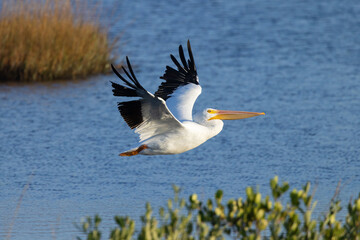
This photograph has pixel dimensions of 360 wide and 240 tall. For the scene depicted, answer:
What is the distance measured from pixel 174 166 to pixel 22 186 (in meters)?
1.67

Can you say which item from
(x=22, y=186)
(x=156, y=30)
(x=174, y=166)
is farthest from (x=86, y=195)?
(x=156, y=30)

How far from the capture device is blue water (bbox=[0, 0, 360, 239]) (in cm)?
686

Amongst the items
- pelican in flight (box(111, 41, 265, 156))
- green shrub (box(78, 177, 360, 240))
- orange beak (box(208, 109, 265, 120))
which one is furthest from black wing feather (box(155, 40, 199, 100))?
green shrub (box(78, 177, 360, 240))

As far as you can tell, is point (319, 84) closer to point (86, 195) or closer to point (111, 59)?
point (111, 59)

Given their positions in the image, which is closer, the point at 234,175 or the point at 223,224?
the point at 223,224

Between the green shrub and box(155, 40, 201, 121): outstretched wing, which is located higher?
box(155, 40, 201, 121): outstretched wing

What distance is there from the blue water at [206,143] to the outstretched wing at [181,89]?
78cm

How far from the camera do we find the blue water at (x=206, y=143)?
6855mm

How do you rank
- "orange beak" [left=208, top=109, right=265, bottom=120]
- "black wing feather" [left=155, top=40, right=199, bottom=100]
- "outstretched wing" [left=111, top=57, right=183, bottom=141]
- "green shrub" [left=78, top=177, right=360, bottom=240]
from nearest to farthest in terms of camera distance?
"green shrub" [left=78, top=177, right=360, bottom=240] < "outstretched wing" [left=111, top=57, right=183, bottom=141] < "orange beak" [left=208, top=109, right=265, bottom=120] < "black wing feather" [left=155, top=40, right=199, bottom=100]

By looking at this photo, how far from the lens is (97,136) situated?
913 cm

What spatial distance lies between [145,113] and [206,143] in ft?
9.11

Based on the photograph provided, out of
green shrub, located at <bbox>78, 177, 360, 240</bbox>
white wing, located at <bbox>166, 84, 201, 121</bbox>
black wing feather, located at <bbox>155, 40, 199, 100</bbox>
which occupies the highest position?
black wing feather, located at <bbox>155, 40, 199, 100</bbox>

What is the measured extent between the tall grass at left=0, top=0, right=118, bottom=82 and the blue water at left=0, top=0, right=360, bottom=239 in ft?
0.89

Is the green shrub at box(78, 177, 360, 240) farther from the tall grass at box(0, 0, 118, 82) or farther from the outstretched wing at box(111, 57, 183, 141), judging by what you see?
the tall grass at box(0, 0, 118, 82)
